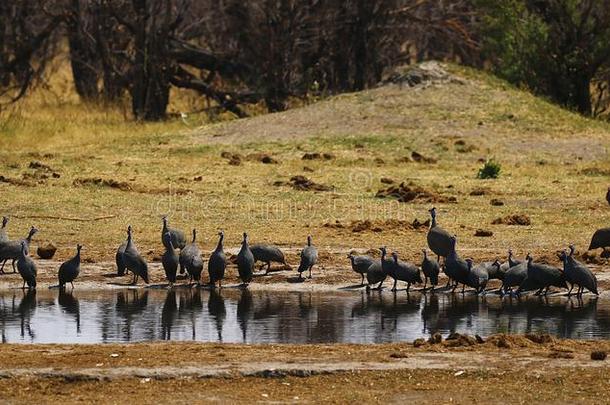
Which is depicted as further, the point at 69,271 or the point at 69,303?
the point at 69,271

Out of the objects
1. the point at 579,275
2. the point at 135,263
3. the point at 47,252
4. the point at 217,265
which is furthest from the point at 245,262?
the point at 579,275

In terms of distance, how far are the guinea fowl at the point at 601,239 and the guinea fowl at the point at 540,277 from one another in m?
1.90

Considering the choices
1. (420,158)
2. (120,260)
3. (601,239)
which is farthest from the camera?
(420,158)

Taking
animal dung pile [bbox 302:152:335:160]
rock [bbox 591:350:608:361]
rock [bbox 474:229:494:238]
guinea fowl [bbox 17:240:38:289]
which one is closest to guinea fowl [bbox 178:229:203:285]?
guinea fowl [bbox 17:240:38:289]

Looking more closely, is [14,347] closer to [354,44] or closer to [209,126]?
[209,126]

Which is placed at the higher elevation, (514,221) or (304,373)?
(514,221)

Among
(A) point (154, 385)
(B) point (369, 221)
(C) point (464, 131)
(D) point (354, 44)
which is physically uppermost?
(D) point (354, 44)

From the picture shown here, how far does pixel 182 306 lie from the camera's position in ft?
44.8

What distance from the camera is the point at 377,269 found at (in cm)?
1447

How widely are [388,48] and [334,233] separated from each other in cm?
1974

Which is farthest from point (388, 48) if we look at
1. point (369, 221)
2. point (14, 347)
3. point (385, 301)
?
point (14, 347)

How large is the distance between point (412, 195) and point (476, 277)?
6436mm

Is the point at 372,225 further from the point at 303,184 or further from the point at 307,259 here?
the point at 303,184

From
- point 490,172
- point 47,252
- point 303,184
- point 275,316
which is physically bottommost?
point 275,316
